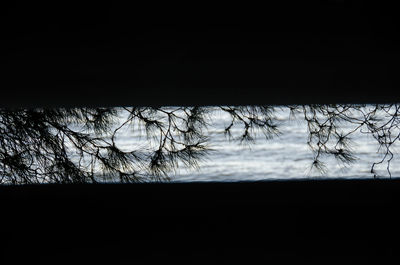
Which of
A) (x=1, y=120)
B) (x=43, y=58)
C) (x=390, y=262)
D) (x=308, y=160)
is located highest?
(x=43, y=58)

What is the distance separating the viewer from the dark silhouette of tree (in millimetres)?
1270

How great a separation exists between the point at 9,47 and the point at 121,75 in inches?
13.0

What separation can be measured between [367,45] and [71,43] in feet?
2.81

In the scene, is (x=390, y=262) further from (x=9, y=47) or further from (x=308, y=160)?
(x=9, y=47)

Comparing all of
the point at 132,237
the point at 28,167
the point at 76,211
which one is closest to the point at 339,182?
the point at 132,237

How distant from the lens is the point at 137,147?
1277mm

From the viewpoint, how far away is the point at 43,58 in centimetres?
123

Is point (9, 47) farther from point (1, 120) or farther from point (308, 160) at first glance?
A: point (308, 160)

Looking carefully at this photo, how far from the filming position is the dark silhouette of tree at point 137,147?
1270mm

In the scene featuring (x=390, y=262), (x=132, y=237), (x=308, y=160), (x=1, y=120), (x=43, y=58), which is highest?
(x=43, y=58)

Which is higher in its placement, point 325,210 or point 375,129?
point 375,129

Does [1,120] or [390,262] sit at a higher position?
[1,120]

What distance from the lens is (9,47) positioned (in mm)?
1222

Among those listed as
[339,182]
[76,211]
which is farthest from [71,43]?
[339,182]
